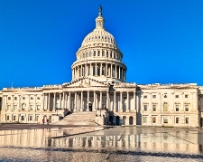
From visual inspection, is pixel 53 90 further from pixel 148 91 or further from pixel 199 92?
pixel 199 92

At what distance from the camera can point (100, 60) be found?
357ft

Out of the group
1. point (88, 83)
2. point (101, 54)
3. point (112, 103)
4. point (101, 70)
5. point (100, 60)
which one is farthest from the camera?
point (101, 54)

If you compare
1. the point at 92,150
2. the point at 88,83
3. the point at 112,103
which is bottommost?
the point at 92,150

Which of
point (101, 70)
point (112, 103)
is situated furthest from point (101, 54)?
point (112, 103)

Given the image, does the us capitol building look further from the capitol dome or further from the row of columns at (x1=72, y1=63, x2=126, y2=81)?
the capitol dome

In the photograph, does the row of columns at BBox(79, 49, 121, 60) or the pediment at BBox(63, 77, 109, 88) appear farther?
the row of columns at BBox(79, 49, 121, 60)

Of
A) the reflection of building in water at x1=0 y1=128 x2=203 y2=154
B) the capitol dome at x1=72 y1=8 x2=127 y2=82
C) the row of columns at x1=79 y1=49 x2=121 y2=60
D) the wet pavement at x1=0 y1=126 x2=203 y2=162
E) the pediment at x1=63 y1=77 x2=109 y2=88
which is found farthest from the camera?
the row of columns at x1=79 y1=49 x2=121 y2=60

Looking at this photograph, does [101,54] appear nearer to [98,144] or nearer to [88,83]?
[88,83]

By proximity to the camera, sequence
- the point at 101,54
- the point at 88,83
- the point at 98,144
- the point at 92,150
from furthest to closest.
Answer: the point at 101,54 → the point at 88,83 → the point at 98,144 → the point at 92,150

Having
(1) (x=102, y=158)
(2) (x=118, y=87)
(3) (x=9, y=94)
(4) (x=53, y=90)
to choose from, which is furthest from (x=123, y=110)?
(1) (x=102, y=158)

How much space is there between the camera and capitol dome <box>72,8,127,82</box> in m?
109

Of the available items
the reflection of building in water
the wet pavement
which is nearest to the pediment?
the reflection of building in water

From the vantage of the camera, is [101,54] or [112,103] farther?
[101,54]

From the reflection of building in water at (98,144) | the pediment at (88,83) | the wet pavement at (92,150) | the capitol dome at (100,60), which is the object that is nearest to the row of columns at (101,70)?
the capitol dome at (100,60)
